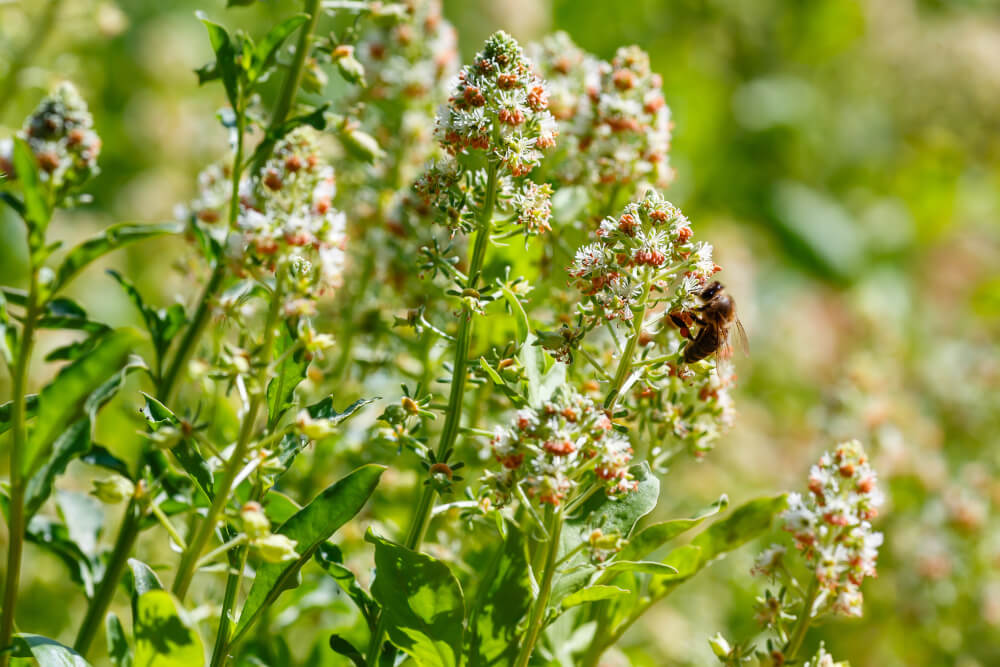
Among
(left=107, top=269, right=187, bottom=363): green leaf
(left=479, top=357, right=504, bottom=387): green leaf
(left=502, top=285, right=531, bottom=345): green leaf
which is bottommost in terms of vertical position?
(left=107, top=269, right=187, bottom=363): green leaf

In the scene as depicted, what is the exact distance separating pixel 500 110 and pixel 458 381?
0.90ft

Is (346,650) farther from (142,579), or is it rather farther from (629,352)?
(629,352)

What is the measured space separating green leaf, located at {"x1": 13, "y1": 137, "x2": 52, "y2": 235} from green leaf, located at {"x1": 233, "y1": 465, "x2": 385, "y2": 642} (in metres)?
0.36

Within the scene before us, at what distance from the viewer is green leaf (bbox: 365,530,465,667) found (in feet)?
3.17

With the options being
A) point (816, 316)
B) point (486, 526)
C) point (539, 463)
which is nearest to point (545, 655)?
point (486, 526)

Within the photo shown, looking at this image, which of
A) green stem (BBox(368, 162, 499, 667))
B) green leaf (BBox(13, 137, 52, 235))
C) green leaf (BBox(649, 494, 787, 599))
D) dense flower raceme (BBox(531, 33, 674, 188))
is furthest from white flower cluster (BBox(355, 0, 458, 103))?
green leaf (BBox(649, 494, 787, 599))

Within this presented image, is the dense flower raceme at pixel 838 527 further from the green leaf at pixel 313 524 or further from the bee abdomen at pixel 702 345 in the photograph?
the green leaf at pixel 313 524

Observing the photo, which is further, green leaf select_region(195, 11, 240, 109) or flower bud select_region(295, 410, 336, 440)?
green leaf select_region(195, 11, 240, 109)

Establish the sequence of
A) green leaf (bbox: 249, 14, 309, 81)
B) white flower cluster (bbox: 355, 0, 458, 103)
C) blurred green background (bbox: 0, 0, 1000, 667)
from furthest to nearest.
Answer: blurred green background (bbox: 0, 0, 1000, 667) < white flower cluster (bbox: 355, 0, 458, 103) < green leaf (bbox: 249, 14, 309, 81)

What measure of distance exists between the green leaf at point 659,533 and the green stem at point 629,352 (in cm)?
15

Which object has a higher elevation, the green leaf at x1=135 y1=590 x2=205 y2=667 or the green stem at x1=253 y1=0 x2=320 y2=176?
the green stem at x1=253 y1=0 x2=320 y2=176

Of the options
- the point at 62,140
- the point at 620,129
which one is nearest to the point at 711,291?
the point at 620,129

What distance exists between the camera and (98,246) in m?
0.98

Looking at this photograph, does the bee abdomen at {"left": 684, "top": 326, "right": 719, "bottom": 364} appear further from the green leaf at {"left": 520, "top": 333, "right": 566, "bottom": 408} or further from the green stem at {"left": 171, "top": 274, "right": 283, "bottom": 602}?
the green stem at {"left": 171, "top": 274, "right": 283, "bottom": 602}
